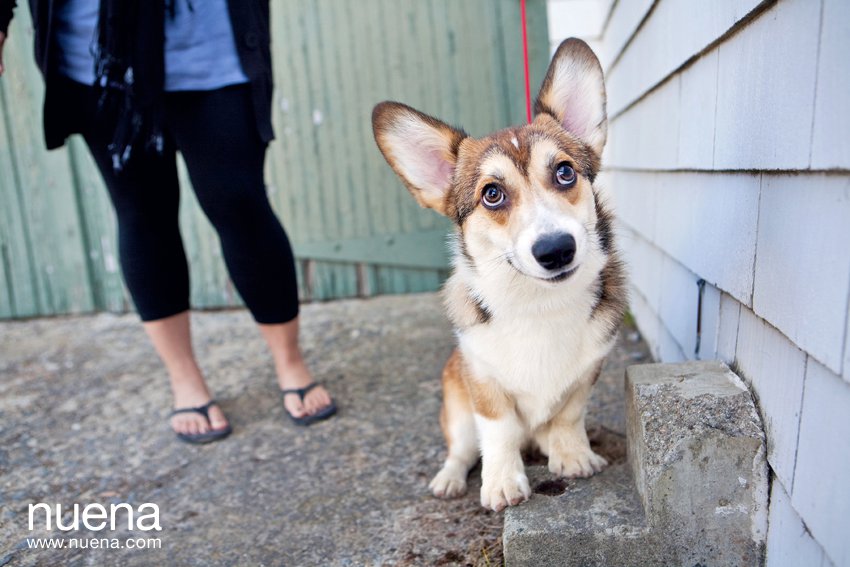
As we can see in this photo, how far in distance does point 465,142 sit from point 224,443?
5.05 ft

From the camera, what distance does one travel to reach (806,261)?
121 cm

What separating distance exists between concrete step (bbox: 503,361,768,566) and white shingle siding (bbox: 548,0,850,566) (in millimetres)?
52

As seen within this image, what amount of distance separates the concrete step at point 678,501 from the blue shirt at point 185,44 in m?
1.79

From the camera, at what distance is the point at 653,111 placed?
265cm

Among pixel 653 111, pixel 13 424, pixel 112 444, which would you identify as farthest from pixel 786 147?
pixel 13 424

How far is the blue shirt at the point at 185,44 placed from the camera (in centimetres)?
228

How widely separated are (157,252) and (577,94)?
1.69 meters

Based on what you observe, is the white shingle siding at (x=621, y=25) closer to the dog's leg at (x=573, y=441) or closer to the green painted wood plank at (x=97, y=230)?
the dog's leg at (x=573, y=441)

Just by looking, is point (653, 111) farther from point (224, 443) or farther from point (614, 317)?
point (224, 443)

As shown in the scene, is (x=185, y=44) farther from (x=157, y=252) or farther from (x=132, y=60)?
(x=157, y=252)

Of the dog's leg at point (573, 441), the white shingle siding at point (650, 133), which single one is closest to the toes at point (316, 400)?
the dog's leg at point (573, 441)

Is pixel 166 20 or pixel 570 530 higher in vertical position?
pixel 166 20

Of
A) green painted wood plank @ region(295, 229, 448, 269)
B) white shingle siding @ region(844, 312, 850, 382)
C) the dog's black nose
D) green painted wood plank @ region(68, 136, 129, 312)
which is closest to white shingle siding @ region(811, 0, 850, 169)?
white shingle siding @ region(844, 312, 850, 382)

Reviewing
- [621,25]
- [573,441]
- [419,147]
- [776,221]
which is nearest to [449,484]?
[573,441]
